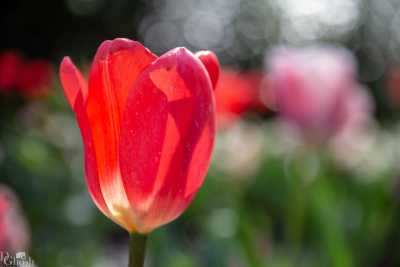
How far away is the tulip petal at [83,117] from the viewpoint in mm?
483

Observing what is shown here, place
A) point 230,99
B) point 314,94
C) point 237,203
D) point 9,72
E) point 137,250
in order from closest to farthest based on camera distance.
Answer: point 137,250 → point 237,203 → point 314,94 → point 9,72 → point 230,99

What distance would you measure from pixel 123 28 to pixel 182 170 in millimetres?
Answer: 10152

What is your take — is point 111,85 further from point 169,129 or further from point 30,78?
point 30,78

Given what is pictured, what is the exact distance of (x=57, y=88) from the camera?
3.14 m

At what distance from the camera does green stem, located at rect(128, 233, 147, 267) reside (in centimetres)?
45

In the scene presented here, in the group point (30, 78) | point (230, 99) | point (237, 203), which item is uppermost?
point (237, 203)

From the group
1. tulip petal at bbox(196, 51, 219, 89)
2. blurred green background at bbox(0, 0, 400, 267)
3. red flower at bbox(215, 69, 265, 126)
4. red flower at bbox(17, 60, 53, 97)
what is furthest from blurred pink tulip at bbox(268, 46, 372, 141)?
tulip petal at bbox(196, 51, 219, 89)

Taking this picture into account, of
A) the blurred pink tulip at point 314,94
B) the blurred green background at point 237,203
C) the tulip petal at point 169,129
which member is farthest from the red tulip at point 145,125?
the blurred pink tulip at point 314,94

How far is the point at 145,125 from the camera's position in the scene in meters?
0.47

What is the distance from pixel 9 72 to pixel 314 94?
937 millimetres

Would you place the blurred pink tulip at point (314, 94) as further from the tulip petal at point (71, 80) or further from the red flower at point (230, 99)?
the tulip petal at point (71, 80)

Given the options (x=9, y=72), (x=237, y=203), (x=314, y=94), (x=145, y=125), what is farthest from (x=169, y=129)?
(x=9, y=72)

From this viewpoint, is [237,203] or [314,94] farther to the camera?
[314,94]

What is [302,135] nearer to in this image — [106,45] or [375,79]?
[106,45]
